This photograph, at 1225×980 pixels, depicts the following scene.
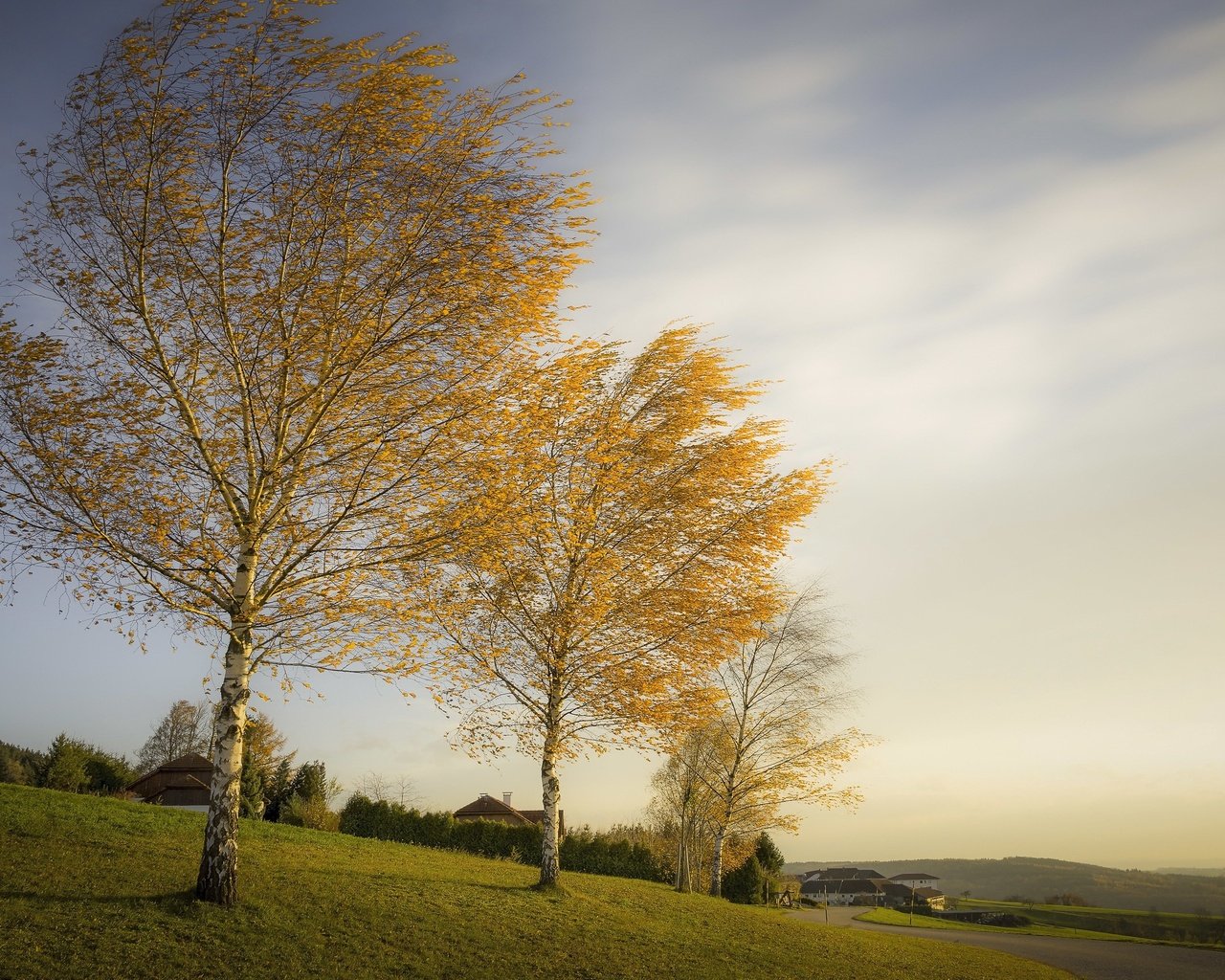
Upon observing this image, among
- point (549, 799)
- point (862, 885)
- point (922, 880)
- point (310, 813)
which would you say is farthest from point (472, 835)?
point (922, 880)

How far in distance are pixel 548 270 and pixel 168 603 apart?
664 cm

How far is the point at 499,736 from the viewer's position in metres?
16.1

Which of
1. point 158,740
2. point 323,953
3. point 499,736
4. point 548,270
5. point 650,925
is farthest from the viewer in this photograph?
point 158,740

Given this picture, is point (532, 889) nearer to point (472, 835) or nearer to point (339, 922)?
point (339, 922)

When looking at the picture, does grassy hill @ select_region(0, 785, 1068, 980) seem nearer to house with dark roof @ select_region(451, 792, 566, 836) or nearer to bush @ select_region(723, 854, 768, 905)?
bush @ select_region(723, 854, 768, 905)

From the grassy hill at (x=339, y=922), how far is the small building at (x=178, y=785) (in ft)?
78.7

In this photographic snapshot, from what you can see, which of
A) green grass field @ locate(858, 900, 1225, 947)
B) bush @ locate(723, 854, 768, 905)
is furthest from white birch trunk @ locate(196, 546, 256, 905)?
green grass field @ locate(858, 900, 1225, 947)

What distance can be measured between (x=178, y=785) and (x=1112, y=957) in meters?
39.4

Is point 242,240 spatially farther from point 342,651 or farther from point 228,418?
point 342,651

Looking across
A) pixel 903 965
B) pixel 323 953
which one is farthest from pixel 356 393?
pixel 903 965

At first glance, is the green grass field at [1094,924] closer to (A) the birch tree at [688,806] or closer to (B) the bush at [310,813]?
(A) the birch tree at [688,806]

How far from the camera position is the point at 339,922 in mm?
10438

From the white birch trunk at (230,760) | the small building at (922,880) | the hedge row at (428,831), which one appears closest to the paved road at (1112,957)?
the hedge row at (428,831)

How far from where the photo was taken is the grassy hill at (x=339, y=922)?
852 cm
